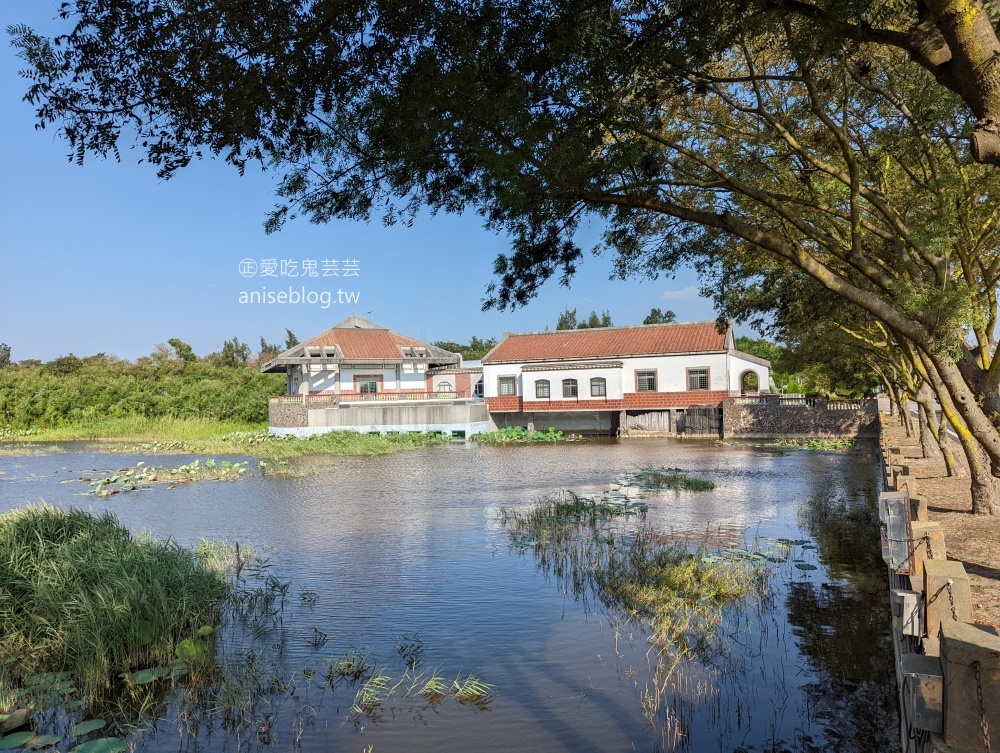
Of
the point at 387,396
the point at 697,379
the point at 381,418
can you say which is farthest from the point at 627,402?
the point at 387,396

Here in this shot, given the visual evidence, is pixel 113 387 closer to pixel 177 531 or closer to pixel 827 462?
pixel 177 531

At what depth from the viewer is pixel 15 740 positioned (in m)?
5.20

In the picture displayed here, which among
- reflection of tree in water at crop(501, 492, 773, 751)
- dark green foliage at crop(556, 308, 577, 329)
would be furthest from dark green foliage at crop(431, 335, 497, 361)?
reflection of tree in water at crop(501, 492, 773, 751)

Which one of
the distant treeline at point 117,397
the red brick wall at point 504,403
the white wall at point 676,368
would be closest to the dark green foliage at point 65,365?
the distant treeline at point 117,397

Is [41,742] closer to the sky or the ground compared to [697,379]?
closer to the ground

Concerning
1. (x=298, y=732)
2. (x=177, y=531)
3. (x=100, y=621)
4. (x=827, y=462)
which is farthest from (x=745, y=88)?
(x=827, y=462)

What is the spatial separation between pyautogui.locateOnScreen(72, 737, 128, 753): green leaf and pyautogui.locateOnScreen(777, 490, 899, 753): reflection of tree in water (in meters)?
4.90

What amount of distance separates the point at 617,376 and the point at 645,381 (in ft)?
4.75

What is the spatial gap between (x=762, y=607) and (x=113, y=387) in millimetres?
42124

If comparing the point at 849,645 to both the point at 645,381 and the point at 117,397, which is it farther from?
the point at 117,397

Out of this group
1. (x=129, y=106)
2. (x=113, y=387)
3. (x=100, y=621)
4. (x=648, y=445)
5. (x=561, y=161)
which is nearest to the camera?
(x=129, y=106)

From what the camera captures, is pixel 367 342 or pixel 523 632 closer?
pixel 523 632

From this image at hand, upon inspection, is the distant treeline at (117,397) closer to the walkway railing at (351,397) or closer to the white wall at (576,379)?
the walkway railing at (351,397)

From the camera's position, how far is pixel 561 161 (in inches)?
203
